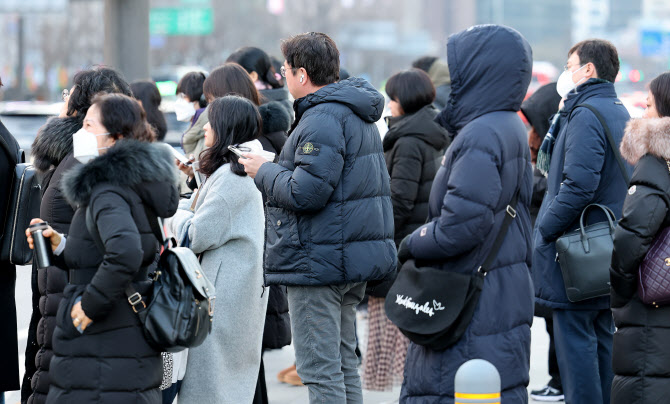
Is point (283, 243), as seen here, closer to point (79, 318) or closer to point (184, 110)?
point (79, 318)

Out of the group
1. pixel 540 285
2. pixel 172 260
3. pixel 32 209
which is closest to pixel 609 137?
pixel 540 285

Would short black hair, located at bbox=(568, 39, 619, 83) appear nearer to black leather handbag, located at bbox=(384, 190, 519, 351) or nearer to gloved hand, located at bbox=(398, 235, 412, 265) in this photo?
black leather handbag, located at bbox=(384, 190, 519, 351)

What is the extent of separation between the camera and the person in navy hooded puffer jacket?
3.95m

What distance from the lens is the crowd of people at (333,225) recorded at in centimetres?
407

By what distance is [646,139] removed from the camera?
463 cm

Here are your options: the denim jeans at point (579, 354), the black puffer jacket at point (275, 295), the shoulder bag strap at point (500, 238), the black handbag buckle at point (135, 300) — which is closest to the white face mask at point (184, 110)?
the black puffer jacket at point (275, 295)

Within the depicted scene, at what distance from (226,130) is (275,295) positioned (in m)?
1.26

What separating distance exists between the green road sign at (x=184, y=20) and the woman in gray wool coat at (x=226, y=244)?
5060cm

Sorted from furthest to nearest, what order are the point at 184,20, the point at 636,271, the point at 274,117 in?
the point at 184,20 < the point at 274,117 < the point at 636,271

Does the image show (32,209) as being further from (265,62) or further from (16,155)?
(265,62)

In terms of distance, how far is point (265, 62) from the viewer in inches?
281

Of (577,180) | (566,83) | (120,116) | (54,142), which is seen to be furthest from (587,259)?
(54,142)

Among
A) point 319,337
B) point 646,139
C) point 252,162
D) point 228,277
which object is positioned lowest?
point 319,337

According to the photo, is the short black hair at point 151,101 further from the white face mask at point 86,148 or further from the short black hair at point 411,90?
the white face mask at point 86,148
